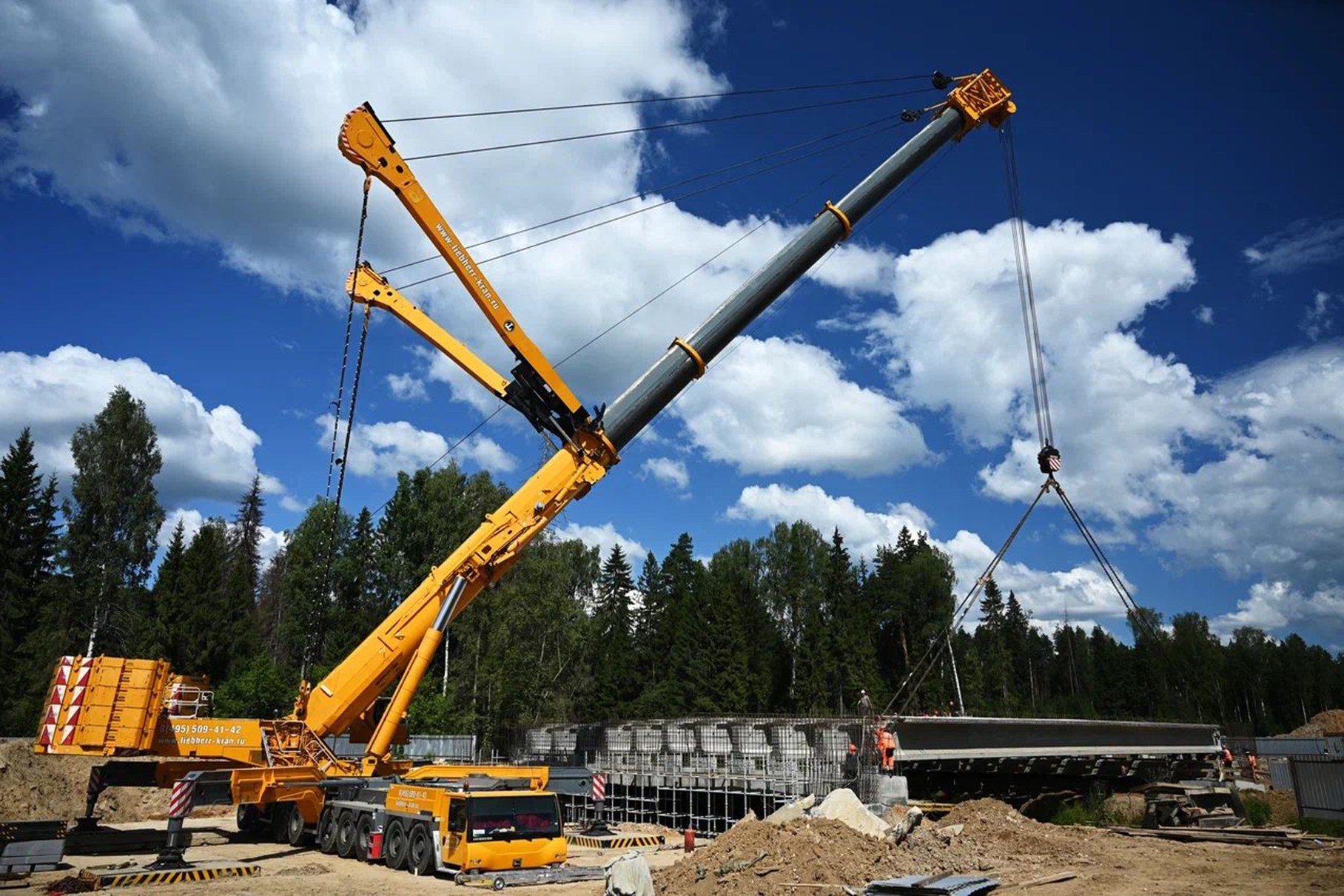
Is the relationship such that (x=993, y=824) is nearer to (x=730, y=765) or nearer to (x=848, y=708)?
(x=730, y=765)

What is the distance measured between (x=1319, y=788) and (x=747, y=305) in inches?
746

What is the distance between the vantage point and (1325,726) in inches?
2489

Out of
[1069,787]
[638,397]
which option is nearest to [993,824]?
[638,397]

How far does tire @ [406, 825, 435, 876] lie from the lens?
15812 mm

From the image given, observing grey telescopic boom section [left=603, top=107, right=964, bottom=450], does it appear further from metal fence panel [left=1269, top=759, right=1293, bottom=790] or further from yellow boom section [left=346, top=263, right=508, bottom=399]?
metal fence panel [left=1269, top=759, right=1293, bottom=790]

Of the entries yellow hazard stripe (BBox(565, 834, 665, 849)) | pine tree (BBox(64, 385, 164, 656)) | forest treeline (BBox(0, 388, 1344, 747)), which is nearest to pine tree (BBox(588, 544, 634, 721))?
forest treeline (BBox(0, 388, 1344, 747))

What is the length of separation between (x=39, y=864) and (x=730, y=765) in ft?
52.8

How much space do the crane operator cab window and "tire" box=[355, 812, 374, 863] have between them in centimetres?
306

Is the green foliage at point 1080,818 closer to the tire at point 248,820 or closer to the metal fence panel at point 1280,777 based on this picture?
the metal fence panel at point 1280,777

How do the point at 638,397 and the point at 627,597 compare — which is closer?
the point at 638,397

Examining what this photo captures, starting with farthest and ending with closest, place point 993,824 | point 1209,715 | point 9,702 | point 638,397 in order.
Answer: point 1209,715 → point 9,702 → point 638,397 → point 993,824

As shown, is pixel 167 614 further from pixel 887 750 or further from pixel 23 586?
pixel 887 750

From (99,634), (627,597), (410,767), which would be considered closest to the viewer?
(410,767)

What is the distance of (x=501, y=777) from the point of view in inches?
672
